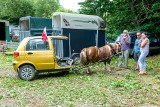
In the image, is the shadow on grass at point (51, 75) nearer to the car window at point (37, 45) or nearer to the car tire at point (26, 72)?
the car tire at point (26, 72)

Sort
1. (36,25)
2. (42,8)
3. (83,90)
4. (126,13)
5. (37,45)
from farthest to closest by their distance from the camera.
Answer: (42,8), (126,13), (36,25), (37,45), (83,90)

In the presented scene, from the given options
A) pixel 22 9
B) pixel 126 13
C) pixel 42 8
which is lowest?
pixel 126 13

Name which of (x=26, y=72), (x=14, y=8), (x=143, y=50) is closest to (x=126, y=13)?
(x=143, y=50)

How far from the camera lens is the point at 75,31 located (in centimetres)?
1530

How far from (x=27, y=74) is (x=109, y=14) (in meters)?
14.1

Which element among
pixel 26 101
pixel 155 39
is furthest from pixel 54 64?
pixel 155 39

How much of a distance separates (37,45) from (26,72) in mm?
1105

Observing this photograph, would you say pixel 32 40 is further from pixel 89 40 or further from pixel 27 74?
pixel 89 40

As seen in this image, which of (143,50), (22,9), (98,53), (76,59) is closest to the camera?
(143,50)

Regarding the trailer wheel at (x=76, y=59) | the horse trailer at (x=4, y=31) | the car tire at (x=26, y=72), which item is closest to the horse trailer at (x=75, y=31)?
the trailer wheel at (x=76, y=59)

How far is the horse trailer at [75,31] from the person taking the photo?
14.8m

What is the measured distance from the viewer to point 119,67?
13.6m

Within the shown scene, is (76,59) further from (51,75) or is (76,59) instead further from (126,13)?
(126,13)

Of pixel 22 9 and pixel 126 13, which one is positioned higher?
pixel 22 9
